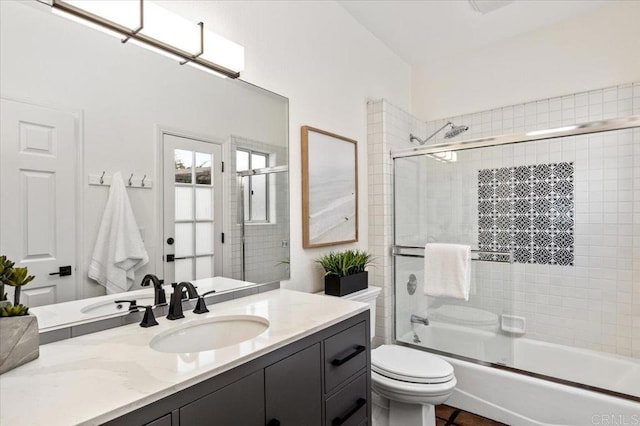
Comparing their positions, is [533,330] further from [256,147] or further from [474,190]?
[256,147]

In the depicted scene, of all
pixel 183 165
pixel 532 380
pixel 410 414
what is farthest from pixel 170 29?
pixel 532 380

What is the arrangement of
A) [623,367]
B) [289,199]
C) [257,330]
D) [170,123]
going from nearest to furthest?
[257,330]
[170,123]
[289,199]
[623,367]

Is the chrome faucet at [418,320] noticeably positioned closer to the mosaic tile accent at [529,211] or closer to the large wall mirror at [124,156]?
the mosaic tile accent at [529,211]

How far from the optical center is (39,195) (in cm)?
99

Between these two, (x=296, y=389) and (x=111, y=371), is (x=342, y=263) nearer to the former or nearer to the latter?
(x=296, y=389)

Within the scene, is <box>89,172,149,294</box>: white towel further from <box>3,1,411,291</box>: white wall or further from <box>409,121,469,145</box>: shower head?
<box>409,121,469,145</box>: shower head

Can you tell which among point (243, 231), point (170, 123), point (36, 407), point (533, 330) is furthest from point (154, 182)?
point (533, 330)

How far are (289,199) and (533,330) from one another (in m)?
2.02

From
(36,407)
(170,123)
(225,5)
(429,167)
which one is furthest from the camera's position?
(429,167)

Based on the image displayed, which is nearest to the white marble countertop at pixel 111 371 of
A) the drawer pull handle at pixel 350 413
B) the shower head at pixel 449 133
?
the drawer pull handle at pixel 350 413

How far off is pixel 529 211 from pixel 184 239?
2.23 metres

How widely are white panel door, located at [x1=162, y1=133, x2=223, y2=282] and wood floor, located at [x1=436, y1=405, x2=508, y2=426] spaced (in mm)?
1650

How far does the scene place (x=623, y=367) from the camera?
6.88ft

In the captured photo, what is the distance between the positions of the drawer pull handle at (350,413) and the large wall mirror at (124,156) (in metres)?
0.70
